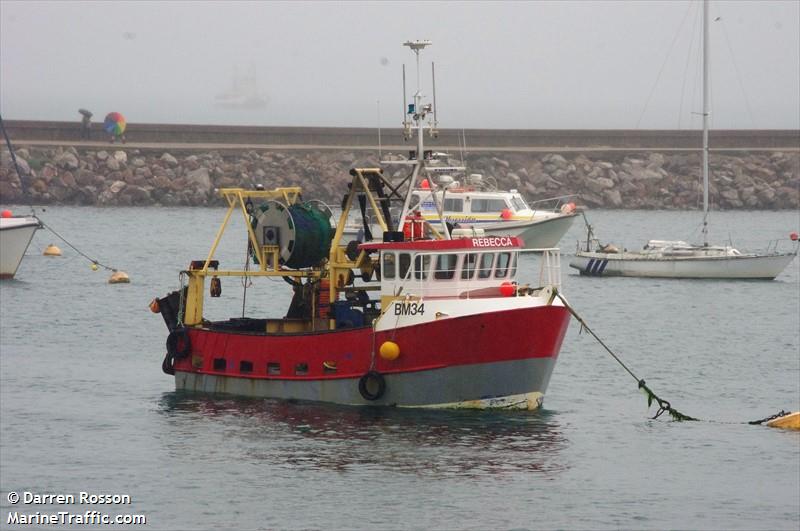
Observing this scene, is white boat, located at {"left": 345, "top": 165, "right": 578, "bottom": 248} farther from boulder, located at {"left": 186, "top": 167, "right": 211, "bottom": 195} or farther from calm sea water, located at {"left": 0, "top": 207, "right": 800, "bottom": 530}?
boulder, located at {"left": 186, "top": 167, "right": 211, "bottom": 195}

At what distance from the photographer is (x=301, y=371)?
32.1m

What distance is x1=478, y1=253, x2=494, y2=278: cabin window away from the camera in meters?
31.4

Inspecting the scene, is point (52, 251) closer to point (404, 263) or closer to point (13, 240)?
point (13, 240)

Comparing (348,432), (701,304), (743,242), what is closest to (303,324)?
(348,432)

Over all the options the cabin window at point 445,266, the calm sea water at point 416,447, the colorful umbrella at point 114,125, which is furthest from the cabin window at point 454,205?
the colorful umbrella at point 114,125

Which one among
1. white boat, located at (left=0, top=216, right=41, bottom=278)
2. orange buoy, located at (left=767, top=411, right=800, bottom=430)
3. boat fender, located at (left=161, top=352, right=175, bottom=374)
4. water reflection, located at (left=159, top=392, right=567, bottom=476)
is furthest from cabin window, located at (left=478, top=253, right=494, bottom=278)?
white boat, located at (left=0, top=216, right=41, bottom=278)

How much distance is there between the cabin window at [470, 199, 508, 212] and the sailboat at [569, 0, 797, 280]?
637 cm

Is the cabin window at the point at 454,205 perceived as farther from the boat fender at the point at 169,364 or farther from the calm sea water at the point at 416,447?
the boat fender at the point at 169,364

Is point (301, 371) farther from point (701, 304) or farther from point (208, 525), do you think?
point (701, 304)

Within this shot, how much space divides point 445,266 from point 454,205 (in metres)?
37.8

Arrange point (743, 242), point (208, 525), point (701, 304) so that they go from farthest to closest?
point (743, 242), point (701, 304), point (208, 525)

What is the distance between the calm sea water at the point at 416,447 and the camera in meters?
25.0

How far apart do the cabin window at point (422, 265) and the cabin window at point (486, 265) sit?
→ 1118 millimetres

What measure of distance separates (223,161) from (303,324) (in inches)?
2986
